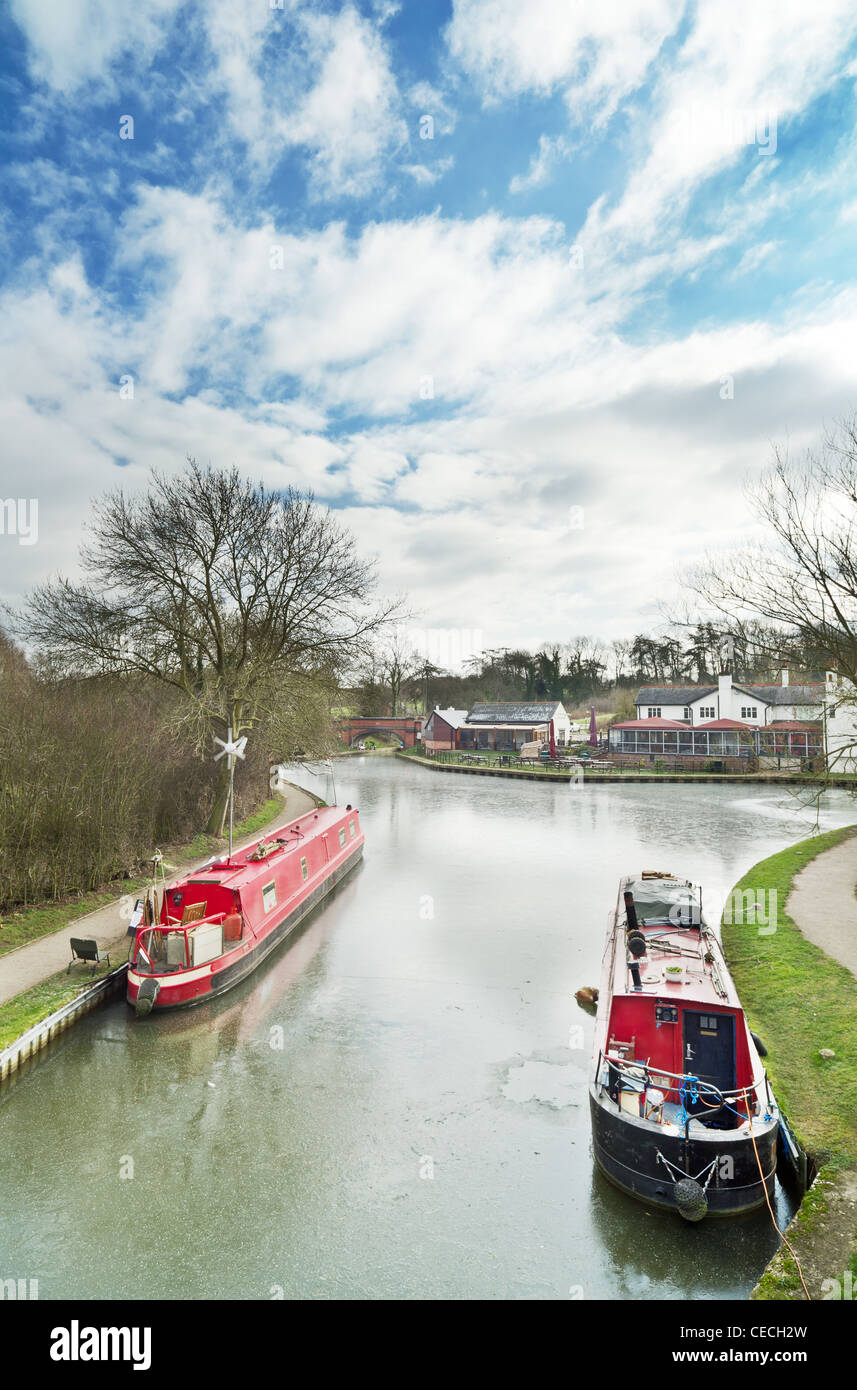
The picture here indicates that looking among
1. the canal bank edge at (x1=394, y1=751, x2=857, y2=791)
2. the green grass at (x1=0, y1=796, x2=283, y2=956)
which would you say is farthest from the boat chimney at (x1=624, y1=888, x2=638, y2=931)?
the canal bank edge at (x1=394, y1=751, x2=857, y2=791)

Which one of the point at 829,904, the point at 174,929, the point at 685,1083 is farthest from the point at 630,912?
the point at 174,929

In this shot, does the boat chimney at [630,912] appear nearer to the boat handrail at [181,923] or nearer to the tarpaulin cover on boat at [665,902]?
the tarpaulin cover on boat at [665,902]

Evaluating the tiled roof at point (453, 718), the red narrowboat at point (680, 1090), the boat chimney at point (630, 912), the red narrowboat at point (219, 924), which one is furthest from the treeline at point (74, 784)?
the tiled roof at point (453, 718)

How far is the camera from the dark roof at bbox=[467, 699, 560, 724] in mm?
51000

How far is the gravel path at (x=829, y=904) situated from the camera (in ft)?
34.7

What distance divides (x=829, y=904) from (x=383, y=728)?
4681cm

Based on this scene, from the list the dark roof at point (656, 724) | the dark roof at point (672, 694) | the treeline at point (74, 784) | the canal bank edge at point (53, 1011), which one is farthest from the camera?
the dark roof at point (672, 694)

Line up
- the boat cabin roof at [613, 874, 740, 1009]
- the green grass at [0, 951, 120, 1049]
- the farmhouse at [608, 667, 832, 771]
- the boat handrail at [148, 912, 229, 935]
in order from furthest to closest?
1. the farmhouse at [608, 667, 832, 771]
2. the boat handrail at [148, 912, 229, 935]
3. the green grass at [0, 951, 120, 1049]
4. the boat cabin roof at [613, 874, 740, 1009]

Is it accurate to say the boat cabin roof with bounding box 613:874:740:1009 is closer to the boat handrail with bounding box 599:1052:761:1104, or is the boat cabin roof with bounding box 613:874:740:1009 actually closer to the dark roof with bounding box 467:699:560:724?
the boat handrail with bounding box 599:1052:761:1104

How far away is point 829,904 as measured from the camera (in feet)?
42.2

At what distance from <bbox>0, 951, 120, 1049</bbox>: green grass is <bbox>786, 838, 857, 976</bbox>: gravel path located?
9904mm

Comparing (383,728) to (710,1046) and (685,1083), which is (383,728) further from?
(685,1083)

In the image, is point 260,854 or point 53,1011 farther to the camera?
point 260,854

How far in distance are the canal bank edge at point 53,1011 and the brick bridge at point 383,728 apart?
46.7 m
